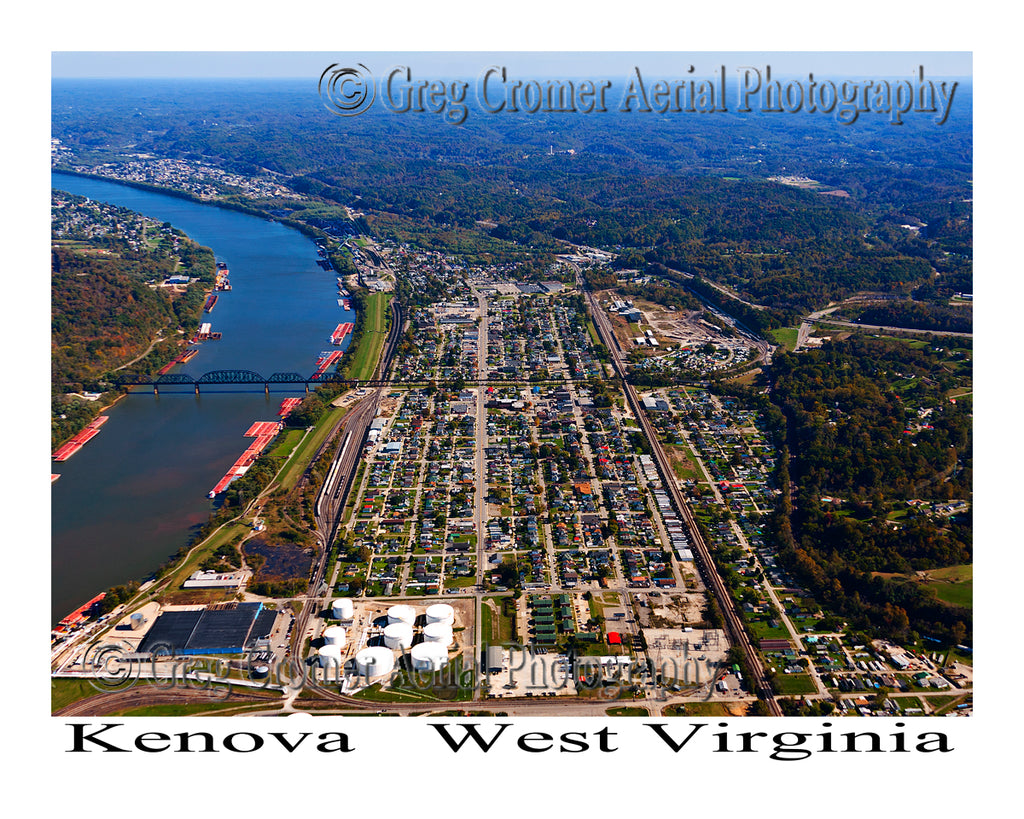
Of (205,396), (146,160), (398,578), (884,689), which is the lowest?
(884,689)

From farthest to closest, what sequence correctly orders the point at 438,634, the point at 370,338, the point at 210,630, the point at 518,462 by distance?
the point at 370,338 < the point at 518,462 < the point at 210,630 < the point at 438,634

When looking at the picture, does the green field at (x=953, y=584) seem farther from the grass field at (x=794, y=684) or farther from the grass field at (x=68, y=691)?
the grass field at (x=68, y=691)

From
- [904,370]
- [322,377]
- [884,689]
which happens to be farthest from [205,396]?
[904,370]

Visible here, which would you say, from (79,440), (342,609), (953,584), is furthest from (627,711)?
(79,440)

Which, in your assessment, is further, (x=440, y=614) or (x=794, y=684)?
(x=440, y=614)

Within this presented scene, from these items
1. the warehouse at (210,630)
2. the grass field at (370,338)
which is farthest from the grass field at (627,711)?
the grass field at (370,338)

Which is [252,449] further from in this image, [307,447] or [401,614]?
[401,614]

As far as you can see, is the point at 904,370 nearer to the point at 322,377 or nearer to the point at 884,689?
the point at 884,689

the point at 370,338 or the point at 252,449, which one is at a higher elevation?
the point at 370,338

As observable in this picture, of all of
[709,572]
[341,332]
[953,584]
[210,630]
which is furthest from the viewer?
[341,332]
